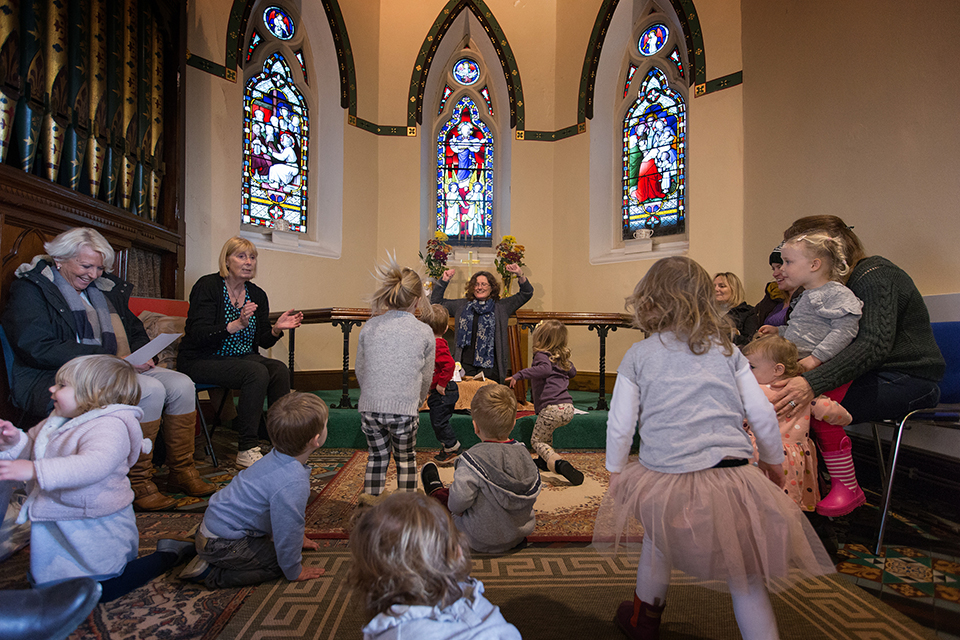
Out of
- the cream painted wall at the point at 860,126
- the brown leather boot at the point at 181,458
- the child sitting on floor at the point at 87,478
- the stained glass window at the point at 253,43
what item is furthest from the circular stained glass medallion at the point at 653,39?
the child sitting on floor at the point at 87,478

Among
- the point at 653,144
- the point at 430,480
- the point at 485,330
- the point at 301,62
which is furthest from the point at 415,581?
the point at 301,62

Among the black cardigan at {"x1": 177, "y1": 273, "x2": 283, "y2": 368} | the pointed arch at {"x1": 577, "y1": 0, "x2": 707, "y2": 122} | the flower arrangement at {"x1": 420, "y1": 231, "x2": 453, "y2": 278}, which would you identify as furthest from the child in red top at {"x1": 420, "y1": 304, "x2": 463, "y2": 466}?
the pointed arch at {"x1": 577, "y1": 0, "x2": 707, "y2": 122}

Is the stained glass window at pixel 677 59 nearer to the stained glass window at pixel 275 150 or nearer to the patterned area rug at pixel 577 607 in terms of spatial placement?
the stained glass window at pixel 275 150

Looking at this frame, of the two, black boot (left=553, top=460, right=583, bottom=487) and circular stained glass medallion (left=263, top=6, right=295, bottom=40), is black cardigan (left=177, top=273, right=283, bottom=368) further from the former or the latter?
circular stained glass medallion (left=263, top=6, right=295, bottom=40)

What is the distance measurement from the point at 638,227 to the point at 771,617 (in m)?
6.14

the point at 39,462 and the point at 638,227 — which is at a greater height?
the point at 638,227

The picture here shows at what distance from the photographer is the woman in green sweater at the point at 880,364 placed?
2424 millimetres

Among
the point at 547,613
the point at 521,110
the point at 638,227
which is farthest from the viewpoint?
the point at 521,110

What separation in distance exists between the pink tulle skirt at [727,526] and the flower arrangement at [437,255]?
5.52 m

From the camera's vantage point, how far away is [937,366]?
254cm

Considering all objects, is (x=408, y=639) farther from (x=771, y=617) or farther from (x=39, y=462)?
(x=39, y=462)

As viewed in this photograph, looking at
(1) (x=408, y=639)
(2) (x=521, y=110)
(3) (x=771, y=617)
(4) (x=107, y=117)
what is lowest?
(3) (x=771, y=617)

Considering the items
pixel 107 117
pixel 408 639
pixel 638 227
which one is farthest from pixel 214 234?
pixel 408 639

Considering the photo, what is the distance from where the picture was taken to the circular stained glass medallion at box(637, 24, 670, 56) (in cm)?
683
